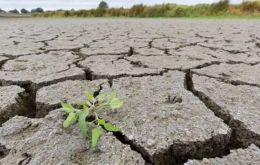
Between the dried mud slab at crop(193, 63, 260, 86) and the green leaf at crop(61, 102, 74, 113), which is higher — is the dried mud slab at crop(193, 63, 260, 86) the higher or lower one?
the lower one

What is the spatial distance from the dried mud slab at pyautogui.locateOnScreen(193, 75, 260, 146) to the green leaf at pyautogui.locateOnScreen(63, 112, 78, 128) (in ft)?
1.74

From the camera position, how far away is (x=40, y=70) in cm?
200

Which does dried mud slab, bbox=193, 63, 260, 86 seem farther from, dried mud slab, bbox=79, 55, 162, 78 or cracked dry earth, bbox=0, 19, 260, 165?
dried mud slab, bbox=79, 55, 162, 78

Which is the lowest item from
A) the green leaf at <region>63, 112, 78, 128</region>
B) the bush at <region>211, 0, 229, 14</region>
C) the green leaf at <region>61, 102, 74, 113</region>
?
the bush at <region>211, 0, 229, 14</region>

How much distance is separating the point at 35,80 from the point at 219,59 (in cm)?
129

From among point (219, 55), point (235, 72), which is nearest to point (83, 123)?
point (235, 72)

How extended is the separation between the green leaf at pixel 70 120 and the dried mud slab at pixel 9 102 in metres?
0.36

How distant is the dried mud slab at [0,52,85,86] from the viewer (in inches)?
69.0

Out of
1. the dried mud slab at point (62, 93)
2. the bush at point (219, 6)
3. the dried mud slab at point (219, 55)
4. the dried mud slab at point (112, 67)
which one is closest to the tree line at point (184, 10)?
the bush at point (219, 6)

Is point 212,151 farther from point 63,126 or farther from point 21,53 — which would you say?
point 21,53

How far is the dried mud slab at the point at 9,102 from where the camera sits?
4.38 feet

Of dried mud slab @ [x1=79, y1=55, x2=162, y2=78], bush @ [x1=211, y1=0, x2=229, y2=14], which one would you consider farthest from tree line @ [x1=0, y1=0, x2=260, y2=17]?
dried mud slab @ [x1=79, y1=55, x2=162, y2=78]

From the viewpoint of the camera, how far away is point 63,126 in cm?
111

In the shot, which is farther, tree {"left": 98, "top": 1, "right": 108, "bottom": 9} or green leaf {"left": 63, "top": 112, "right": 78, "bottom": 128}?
tree {"left": 98, "top": 1, "right": 108, "bottom": 9}
